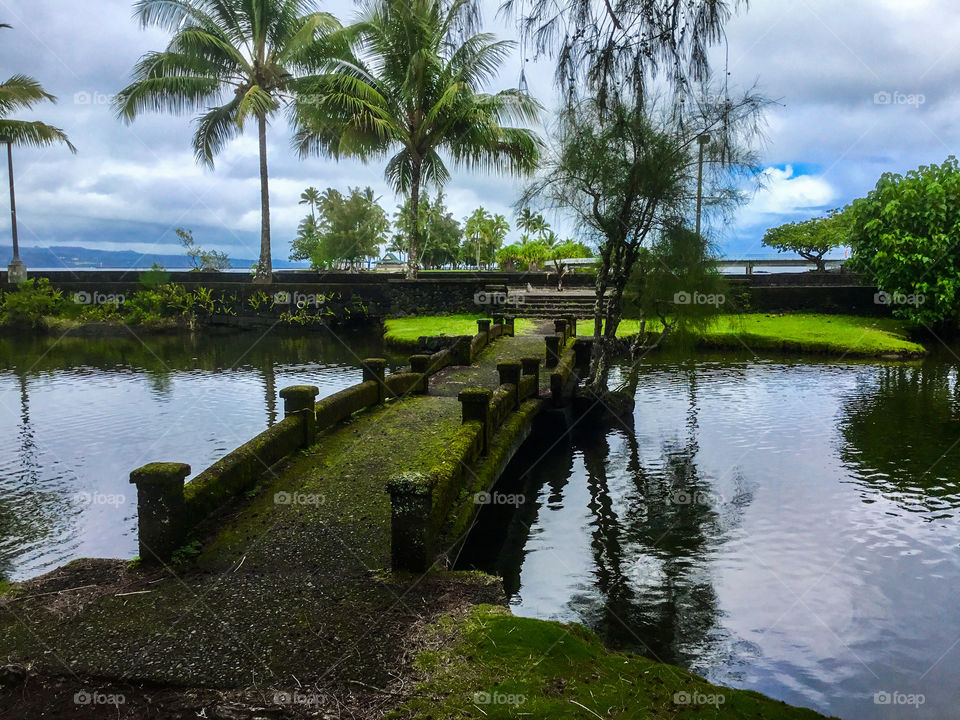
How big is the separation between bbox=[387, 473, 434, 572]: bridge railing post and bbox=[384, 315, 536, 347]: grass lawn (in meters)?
16.3

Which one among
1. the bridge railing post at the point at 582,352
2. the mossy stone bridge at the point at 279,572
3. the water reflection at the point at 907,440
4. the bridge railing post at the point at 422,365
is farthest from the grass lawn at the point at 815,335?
the mossy stone bridge at the point at 279,572

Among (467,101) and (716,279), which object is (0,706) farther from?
(467,101)

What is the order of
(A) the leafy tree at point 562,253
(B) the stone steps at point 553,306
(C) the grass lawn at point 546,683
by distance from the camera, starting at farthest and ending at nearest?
(B) the stone steps at point 553,306, (A) the leafy tree at point 562,253, (C) the grass lawn at point 546,683

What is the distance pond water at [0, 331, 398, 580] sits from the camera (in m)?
8.52

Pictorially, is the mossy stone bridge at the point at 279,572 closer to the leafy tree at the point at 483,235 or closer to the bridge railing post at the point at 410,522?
the bridge railing post at the point at 410,522

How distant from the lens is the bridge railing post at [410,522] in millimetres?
5641

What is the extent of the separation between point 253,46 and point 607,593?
26820 millimetres

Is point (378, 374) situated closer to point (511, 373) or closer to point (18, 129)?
point (511, 373)

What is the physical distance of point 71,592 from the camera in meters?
5.38

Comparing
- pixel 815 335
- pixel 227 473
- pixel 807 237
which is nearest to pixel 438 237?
pixel 807 237

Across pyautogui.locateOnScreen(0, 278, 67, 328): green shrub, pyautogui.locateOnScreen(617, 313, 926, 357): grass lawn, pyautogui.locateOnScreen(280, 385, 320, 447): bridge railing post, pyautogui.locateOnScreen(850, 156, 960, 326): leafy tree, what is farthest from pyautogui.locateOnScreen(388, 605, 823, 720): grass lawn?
pyautogui.locateOnScreen(0, 278, 67, 328): green shrub

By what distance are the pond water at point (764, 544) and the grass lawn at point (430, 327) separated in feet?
31.9

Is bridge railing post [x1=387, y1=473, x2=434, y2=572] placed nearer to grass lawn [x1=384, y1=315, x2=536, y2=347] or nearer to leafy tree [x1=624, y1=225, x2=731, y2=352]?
leafy tree [x1=624, y1=225, x2=731, y2=352]

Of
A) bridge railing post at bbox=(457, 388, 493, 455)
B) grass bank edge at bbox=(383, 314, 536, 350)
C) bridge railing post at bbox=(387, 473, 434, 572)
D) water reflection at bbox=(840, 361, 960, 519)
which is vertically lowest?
water reflection at bbox=(840, 361, 960, 519)
